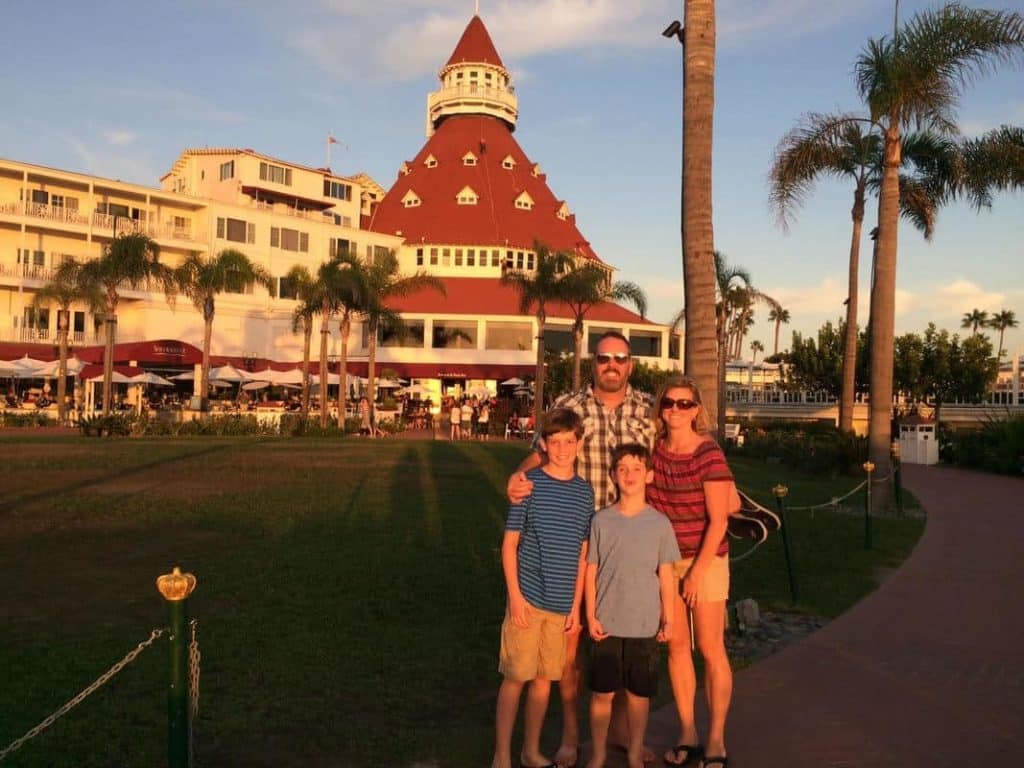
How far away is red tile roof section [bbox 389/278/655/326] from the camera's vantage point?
57406 millimetres

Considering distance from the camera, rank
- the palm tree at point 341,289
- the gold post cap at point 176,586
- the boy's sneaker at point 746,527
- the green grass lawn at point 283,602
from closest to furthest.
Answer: the gold post cap at point 176,586 < the green grass lawn at point 283,602 < the boy's sneaker at point 746,527 < the palm tree at point 341,289

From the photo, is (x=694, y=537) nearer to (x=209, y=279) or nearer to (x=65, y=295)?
(x=209, y=279)

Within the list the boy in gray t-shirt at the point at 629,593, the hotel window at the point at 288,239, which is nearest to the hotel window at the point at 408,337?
the hotel window at the point at 288,239

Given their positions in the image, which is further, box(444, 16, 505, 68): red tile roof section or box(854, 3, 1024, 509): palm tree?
box(444, 16, 505, 68): red tile roof section

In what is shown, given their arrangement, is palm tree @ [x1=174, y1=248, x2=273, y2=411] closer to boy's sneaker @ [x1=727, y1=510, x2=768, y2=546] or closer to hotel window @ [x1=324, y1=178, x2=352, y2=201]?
hotel window @ [x1=324, y1=178, x2=352, y2=201]

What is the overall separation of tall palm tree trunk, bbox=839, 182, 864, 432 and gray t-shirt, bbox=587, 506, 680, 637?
2094 centimetres

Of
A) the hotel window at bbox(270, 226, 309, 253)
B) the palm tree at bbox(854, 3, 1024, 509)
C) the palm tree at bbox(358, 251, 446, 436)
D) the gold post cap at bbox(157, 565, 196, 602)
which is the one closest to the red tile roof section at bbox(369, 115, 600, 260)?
the hotel window at bbox(270, 226, 309, 253)

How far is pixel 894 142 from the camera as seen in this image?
53.9 feet

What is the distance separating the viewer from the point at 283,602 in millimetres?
8133

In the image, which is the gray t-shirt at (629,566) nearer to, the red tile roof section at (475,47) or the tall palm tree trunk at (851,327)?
the tall palm tree trunk at (851,327)

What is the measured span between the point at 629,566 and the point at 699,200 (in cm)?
509

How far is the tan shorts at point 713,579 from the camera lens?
4.88 meters

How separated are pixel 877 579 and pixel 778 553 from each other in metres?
1.57

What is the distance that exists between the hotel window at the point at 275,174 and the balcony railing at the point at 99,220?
6.54 metres
